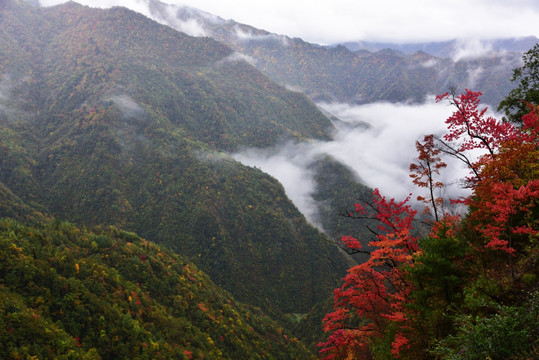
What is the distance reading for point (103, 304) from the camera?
46188 mm

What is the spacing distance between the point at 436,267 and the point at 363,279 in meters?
8.98

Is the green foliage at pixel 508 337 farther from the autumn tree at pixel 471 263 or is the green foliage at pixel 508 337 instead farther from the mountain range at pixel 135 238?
the mountain range at pixel 135 238

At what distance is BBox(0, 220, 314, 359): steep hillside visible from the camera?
35.1m

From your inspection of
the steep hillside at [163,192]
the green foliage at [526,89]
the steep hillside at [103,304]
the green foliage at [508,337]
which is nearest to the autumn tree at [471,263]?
the green foliage at [508,337]

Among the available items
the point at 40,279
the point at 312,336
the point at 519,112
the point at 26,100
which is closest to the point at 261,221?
the point at 312,336

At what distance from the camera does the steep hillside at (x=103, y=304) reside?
115ft

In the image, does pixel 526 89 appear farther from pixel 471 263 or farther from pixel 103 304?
pixel 103 304

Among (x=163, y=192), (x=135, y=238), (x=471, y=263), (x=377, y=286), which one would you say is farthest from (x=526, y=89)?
(x=163, y=192)

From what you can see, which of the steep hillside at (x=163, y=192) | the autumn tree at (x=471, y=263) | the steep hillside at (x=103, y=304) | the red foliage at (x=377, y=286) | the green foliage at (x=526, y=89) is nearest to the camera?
the autumn tree at (x=471, y=263)

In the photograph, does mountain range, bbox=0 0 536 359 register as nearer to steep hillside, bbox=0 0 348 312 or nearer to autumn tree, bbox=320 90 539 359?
steep hillside, bbox=0 0 348 312

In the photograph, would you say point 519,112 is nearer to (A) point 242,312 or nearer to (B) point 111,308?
(B) point 111,308

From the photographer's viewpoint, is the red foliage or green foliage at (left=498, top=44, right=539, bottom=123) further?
green foliage at (left=498, top=44, right=539, bottom=123)

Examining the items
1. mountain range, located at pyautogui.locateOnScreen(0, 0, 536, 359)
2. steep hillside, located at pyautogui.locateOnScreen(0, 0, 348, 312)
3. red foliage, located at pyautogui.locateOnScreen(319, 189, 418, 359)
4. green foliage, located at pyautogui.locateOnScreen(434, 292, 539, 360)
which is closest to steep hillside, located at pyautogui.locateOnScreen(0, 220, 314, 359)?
mountain range, located at pyautogui.locateOnScreen(0, 0, 536, 359)

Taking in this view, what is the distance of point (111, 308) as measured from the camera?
4656cm
